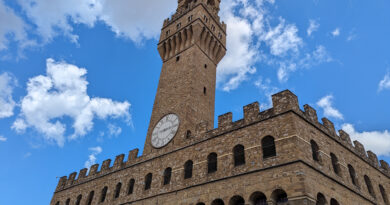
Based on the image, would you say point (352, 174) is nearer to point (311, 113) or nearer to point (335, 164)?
point (335, 164)

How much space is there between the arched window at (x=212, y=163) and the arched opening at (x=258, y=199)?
3.23 m

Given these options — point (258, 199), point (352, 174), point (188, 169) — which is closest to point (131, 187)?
point (188, 169)

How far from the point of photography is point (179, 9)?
3444 centimetres

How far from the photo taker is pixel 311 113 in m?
18.2

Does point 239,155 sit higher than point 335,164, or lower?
lower

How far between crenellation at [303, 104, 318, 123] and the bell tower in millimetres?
6915

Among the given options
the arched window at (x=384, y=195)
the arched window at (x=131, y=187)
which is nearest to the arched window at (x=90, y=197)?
the arched window at (x=131, y=187)

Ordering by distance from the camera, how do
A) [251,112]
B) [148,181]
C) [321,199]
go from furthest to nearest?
[148,181] → [251,112] → [321,199]

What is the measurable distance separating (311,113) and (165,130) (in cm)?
1139

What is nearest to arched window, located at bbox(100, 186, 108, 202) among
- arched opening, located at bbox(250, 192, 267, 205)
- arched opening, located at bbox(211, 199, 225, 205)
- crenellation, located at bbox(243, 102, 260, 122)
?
arched opening, located at bbox(211, 199, 225, 205)

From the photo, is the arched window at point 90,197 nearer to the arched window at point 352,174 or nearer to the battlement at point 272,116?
the battlement at point 272,116

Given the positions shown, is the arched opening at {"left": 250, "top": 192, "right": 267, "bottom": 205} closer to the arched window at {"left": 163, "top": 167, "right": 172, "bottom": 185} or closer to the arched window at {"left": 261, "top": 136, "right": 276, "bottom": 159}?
the arched window at {"left": 261, "top": 136, "right": 276, "bottom": 159}

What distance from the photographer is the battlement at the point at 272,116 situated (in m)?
17.2

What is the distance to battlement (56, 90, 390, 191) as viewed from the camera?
675 inches
